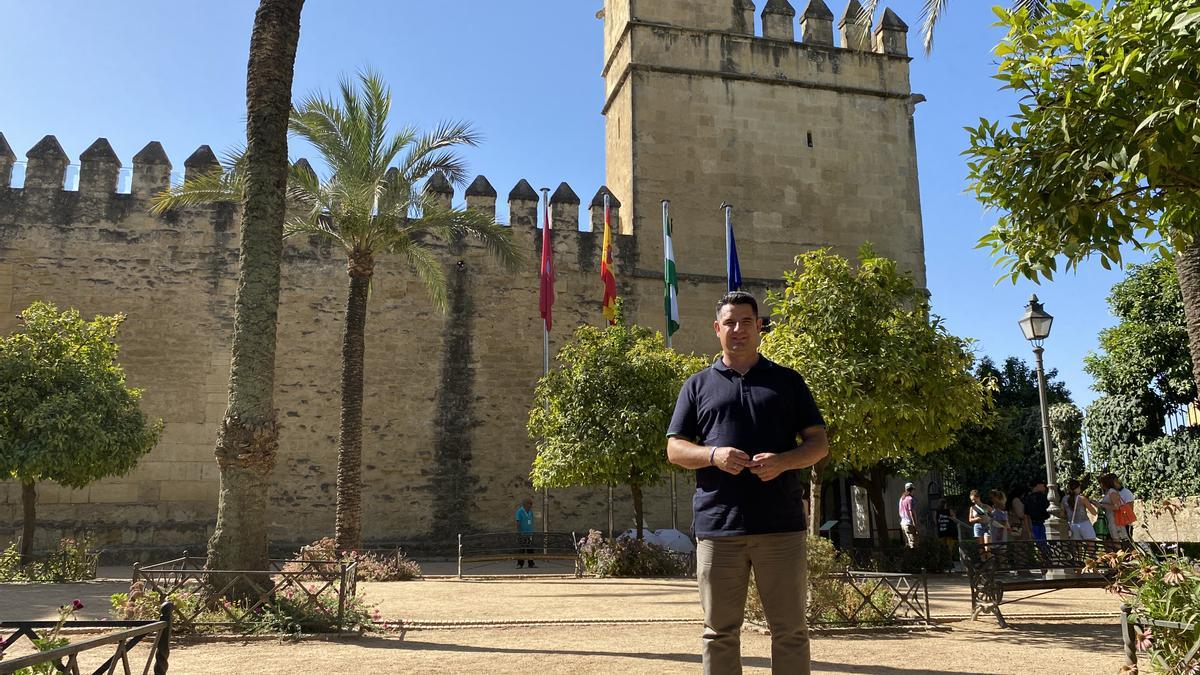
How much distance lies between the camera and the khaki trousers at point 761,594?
295cm

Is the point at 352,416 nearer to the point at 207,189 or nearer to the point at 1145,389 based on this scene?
the point at 207,189

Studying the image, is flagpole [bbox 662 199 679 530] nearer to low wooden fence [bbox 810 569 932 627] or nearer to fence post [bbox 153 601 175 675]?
low wooden fence [bbox 810 569 932 627]

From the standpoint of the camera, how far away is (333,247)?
17.8 meters

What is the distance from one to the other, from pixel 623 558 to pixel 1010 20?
31.2 ft

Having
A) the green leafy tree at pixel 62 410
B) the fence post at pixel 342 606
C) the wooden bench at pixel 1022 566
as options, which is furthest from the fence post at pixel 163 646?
the green leafy tree at pixel 62 410

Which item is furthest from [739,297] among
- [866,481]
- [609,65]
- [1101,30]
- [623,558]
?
[609,65]

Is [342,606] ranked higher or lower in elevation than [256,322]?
→ lower

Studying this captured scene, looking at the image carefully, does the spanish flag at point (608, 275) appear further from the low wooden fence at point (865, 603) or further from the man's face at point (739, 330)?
the man's face at point (739, 330)

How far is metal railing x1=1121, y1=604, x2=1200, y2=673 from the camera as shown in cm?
→ 357

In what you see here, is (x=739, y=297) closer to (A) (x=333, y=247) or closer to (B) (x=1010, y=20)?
(B) (x=1010, y=20)

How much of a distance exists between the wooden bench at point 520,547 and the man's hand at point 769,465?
10358mm

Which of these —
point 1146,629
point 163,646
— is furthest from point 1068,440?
point 163,646

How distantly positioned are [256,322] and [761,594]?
→ 546cm

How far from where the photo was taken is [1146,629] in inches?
155
